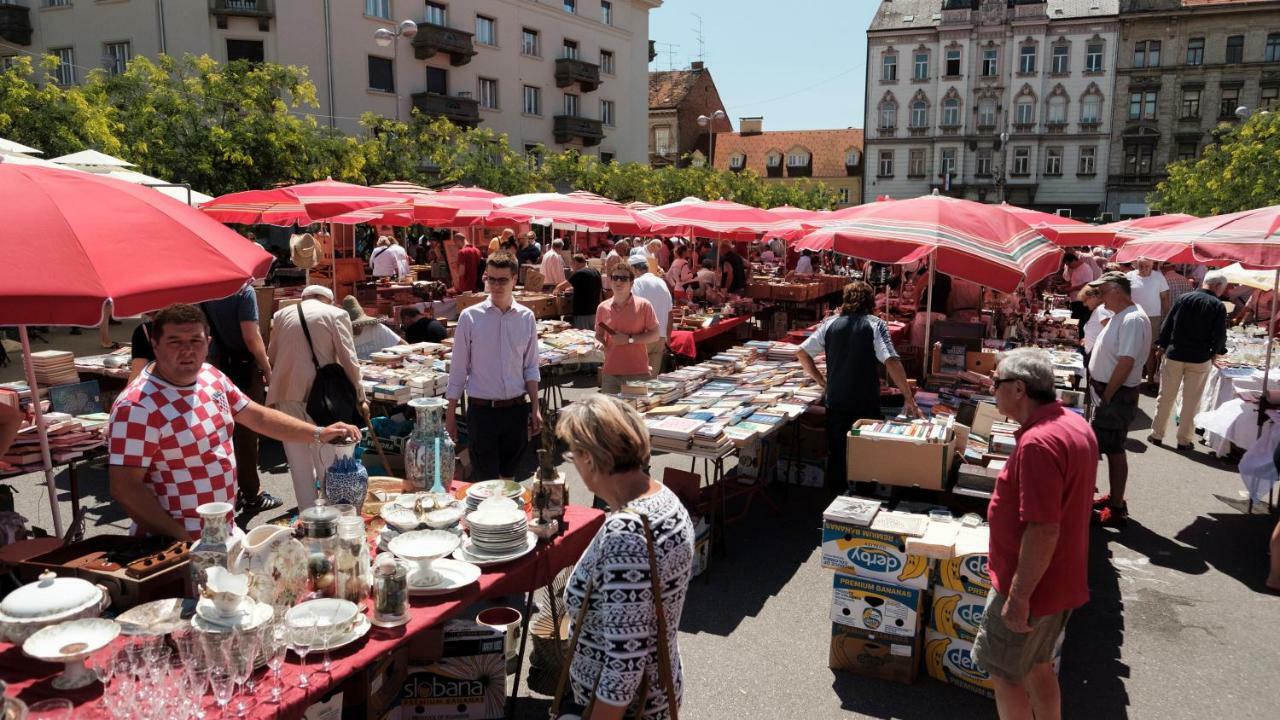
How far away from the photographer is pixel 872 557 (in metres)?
4.28

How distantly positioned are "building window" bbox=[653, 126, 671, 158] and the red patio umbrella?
55367mm

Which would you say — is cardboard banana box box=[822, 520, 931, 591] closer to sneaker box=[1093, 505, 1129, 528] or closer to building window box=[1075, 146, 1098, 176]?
sneaker box=[1093, 505, 1129, 528]

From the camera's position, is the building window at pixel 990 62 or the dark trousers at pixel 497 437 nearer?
the dark trousers at pixel 497 437

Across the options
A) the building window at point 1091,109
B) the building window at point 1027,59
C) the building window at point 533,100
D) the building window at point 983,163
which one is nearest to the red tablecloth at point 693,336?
the building window at point 533,100

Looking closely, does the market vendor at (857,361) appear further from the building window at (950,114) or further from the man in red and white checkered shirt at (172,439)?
the building window at (950,114)

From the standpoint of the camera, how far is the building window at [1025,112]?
49312 millimetres

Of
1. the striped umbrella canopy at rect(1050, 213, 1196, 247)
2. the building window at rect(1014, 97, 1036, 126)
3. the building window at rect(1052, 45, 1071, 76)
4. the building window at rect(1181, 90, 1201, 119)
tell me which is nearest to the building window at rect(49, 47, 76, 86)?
the striped umbrella canopy at rect(1050, 213, 1196, 247)

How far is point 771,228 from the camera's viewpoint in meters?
12.7

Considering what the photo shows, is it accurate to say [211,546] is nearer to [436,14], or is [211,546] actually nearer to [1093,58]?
[436,14]

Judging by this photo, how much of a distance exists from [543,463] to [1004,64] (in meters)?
54.1

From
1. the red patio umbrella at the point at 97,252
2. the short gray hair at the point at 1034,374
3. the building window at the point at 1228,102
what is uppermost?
the building window at the point at 1228,102

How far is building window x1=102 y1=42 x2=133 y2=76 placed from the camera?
96.1 ft

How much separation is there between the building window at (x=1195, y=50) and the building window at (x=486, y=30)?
1523 inches

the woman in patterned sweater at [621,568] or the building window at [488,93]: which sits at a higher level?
the building window at [488,93]
